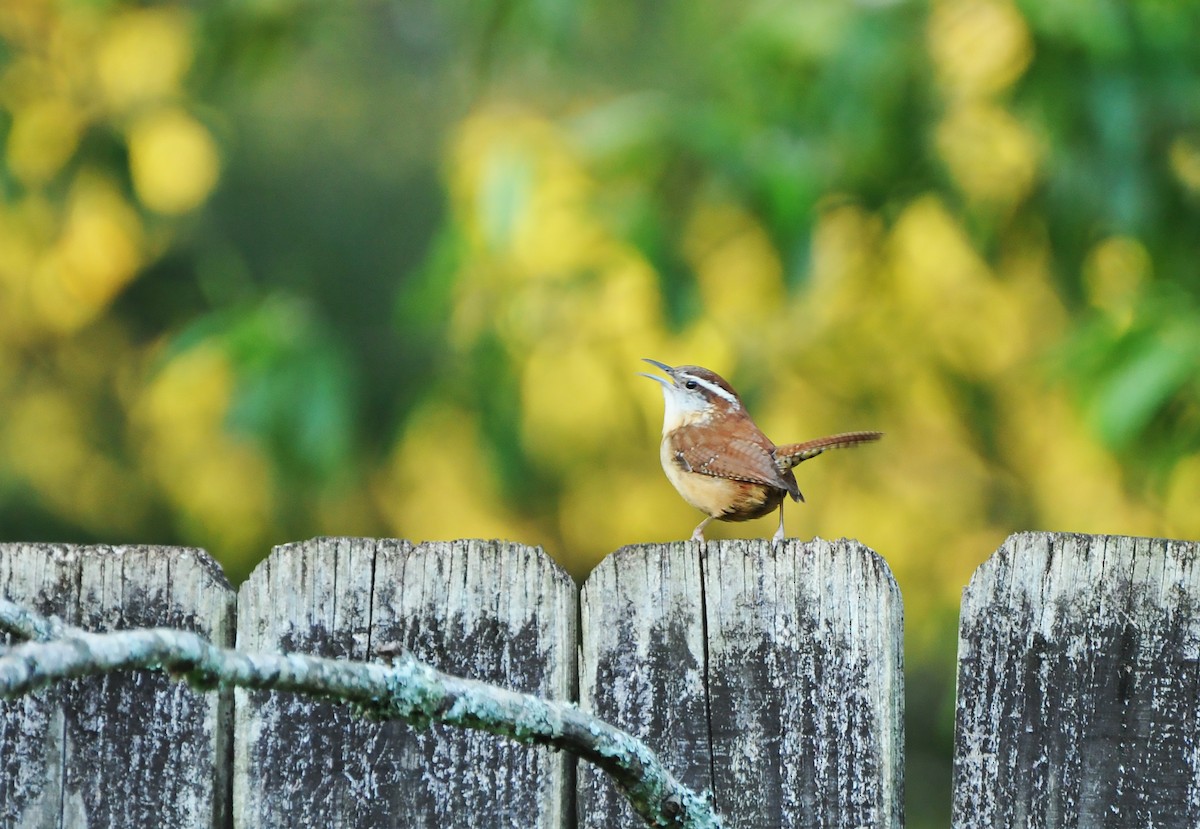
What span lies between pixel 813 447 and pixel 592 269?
135 centimetres

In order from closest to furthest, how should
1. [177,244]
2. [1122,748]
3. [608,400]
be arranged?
[1122,748]
[608,400]
[177,244]

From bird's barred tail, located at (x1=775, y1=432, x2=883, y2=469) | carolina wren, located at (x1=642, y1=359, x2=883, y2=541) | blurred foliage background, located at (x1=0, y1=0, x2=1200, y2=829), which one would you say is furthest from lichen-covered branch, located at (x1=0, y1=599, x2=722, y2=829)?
blurred foliage background, located at (x1=0, y1=0, x2=1200, y2=829)

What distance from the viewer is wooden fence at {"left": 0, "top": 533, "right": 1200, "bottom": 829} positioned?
6.41 feet

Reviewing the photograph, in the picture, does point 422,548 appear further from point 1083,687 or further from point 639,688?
point 1083,687

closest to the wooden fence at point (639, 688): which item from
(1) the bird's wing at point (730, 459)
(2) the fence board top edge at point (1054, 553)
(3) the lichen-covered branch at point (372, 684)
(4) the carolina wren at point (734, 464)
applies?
(2) the fence board top edge at point (1054, 553)

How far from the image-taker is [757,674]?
2.01m

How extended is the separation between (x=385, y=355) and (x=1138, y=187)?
339 cm

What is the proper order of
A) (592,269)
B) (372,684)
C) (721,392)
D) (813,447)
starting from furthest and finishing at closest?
1. (592,269)
2. (721,392)
3. (813,447)
4. (372,684)

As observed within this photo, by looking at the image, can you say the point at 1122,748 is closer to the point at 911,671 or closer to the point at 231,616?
the point at 231,616

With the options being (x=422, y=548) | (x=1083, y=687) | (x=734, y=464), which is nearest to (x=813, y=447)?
(x=734, y=464)

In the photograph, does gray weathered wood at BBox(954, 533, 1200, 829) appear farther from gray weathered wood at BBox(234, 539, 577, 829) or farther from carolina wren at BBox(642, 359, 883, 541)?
carolina wren at BBox(642, 359, 883, 541)

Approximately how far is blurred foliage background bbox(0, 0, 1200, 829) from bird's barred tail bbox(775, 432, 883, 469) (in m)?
0.69

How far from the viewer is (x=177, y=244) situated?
5812 mm

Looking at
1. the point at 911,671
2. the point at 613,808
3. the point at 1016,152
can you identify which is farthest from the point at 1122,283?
the point at 613,808
